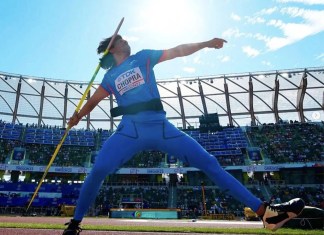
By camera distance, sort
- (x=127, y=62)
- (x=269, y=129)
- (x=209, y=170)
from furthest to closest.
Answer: (x=269, y=129) → (x=127, y=62) → (x=209, y=170)

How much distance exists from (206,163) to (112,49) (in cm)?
219

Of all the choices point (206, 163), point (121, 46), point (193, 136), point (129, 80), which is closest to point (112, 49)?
point (121, 46)

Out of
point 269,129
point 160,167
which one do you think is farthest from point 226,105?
point 160,167

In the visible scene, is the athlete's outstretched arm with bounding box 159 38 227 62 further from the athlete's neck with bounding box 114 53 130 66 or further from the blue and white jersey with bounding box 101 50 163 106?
the athlete's neck with bounding box 114 53 130 66

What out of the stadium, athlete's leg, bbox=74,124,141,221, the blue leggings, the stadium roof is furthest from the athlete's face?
the stadium roof

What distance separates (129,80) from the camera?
165 inches

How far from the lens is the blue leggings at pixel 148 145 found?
3898 millimetres

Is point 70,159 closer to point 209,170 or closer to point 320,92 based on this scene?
point 320,92

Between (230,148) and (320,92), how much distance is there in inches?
674

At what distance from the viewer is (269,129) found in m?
49.9

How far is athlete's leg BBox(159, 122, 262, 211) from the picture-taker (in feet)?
12.4

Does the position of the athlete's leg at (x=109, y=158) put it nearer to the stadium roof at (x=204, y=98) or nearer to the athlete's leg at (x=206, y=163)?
the athlete's leg at (x=206, y=163)

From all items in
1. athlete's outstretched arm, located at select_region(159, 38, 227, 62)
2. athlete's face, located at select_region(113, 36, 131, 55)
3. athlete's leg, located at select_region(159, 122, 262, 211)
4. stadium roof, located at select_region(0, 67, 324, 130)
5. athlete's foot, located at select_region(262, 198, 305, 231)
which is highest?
stadium roof, located at select_region(0, 67, 324, 130)

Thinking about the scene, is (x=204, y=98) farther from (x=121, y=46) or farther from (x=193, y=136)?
(x=121, y=46)
